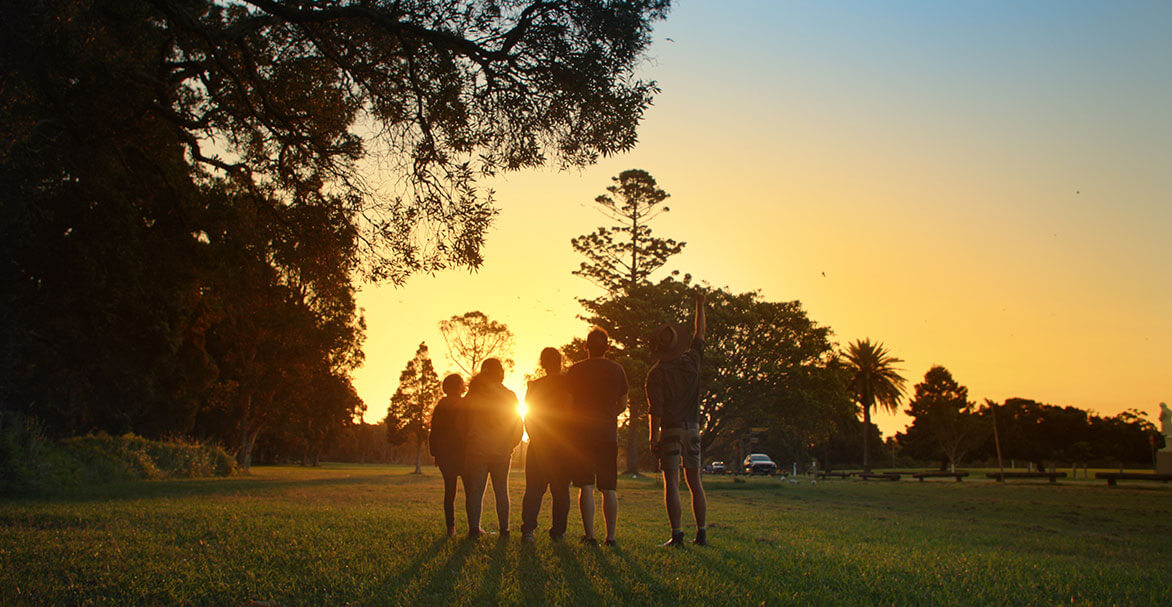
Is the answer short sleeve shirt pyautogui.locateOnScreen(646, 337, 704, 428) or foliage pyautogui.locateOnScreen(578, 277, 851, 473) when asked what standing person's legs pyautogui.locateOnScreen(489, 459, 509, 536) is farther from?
foliage pyautogui.locateOnScreen(578, 277, 851, 473)

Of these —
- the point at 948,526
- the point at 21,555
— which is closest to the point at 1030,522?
the point at 948,526

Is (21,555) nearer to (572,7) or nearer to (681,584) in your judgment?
(681,584)

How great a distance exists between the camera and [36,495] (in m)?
13.4

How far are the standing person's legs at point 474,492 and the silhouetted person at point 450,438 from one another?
292mm

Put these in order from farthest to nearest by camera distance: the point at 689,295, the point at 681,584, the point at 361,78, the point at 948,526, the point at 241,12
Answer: the point at 689,295 → the point at 948,526 → the point at 241,12 → the point at 361,78 → the point at 681,584

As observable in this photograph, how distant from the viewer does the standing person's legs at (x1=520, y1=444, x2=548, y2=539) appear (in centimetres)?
675

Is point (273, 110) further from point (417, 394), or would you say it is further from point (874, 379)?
point (874, 379)

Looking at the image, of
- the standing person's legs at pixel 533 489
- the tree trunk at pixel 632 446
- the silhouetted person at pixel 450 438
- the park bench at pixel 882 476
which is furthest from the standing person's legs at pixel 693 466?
the park bench at pixel 882 476

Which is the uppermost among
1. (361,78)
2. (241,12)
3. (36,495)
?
(241,12)

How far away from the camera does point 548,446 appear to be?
688cm

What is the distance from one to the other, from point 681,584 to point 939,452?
7636cm

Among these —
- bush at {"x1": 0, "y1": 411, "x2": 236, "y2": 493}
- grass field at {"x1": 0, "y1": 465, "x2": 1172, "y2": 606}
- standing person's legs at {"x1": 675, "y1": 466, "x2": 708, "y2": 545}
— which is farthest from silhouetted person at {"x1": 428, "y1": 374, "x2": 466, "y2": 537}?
bush at {"x1": 0, "y1": 411, "x2": 236, "y2": 493}

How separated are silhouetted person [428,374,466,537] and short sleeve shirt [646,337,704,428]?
231 centimetres

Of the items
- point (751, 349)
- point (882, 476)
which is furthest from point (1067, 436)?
point (751, 349)
